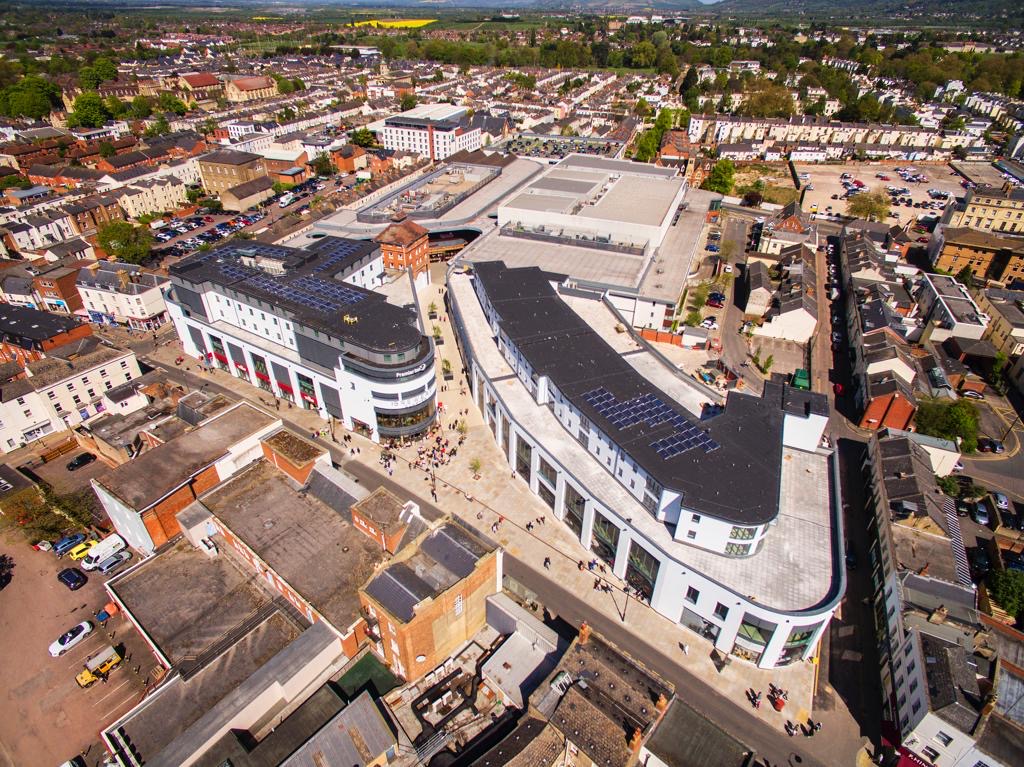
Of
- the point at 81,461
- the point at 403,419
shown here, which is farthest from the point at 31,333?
the point at 403,419

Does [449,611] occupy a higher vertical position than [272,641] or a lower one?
higher

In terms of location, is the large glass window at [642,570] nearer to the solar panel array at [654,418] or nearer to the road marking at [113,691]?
the solar panel array at [654,418]

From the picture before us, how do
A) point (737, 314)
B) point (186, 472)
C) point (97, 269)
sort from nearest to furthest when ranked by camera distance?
point (186, 472)
point (97, 269)
point (737, 314)

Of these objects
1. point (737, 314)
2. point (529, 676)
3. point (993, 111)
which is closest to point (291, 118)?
point (737, 314)

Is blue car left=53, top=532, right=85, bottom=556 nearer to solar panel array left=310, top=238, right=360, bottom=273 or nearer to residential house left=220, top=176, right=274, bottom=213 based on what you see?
solar panel array left=310, top=238, right=360, bottom=273

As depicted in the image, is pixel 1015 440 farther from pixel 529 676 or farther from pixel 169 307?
pixel 169 307

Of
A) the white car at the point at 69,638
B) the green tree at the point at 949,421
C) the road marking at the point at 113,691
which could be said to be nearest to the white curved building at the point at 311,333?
the white car at the point at 69,638

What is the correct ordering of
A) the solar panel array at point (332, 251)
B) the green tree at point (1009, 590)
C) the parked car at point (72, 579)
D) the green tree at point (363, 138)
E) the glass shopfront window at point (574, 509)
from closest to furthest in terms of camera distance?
1. the green tree at point (1009, 590)
2. the parked car at point (72, 579)
3. the glass shopfront window at point (574, 509)
4. the solar panel array at point (332, 251)
5. the green tree at point (363, 138)
